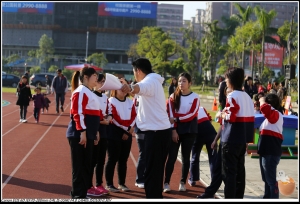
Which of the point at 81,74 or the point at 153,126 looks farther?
the point at 81,74

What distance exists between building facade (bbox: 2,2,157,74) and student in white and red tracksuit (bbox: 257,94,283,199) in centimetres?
9637

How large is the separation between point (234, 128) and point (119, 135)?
220cm

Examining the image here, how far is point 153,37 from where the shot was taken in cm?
6009


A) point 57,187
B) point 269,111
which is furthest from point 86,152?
point 269,111

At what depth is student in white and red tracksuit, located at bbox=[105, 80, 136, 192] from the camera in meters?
8.64

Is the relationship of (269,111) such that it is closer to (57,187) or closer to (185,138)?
(185,138)

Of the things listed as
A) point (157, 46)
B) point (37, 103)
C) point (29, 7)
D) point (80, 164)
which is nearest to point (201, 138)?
point (80, 164)

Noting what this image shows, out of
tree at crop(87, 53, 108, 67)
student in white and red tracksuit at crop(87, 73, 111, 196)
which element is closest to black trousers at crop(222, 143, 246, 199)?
student in white and red tracksuit at crop(87, 73, 111, 196)

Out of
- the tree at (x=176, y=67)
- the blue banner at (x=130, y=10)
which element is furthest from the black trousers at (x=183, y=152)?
the blue banner at (x=130, y=10)

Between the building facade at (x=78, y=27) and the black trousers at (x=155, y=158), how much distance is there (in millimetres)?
97242

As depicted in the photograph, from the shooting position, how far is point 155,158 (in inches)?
265

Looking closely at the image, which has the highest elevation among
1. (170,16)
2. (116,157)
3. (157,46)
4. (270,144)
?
(170,16)

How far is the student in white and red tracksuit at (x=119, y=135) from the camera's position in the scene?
28.3ft

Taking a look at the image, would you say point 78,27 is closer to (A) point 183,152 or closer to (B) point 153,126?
(A) point 183,152
